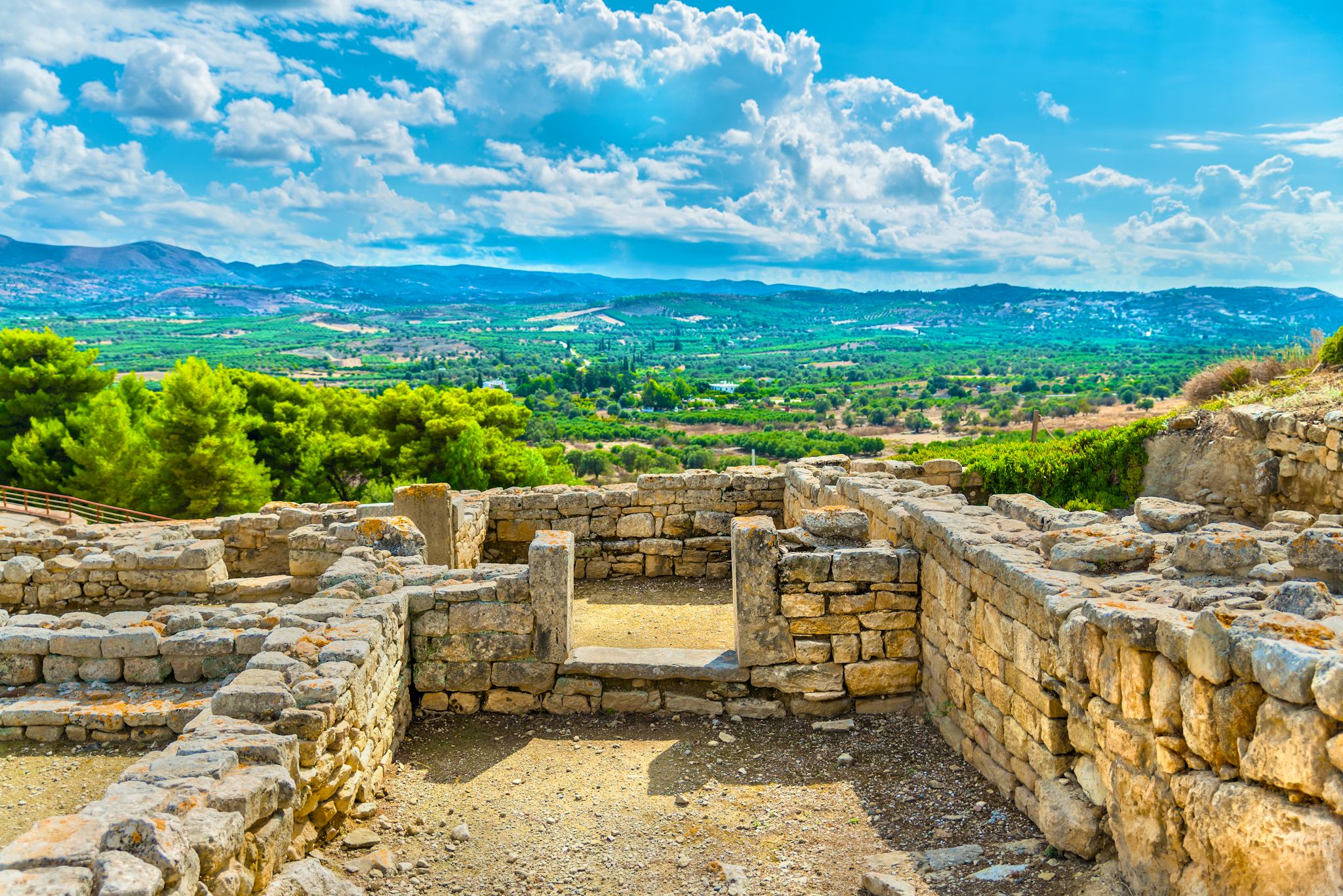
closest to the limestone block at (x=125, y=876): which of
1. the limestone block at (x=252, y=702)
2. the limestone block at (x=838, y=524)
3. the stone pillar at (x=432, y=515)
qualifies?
the limestone block at (x=252, y=702)

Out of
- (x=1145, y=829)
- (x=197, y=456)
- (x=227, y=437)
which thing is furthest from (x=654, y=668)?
(x=227, y=437)

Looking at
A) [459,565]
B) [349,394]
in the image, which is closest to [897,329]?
[349,394]

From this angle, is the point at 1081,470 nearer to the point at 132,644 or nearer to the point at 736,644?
the point at 736,644

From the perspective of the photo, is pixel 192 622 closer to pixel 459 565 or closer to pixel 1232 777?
pixel 459 565

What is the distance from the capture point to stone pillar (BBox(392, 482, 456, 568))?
32.7 ft

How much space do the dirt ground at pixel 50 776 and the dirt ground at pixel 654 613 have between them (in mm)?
3798

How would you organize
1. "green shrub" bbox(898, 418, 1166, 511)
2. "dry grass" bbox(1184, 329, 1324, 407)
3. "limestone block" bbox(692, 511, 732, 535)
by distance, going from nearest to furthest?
"limestone block" bbox(692, 511, 732, 535)
"green shrub" bbox(898, 418, 1166, 511)
"dry grass" bbox(1184, 329, 1324, 407)

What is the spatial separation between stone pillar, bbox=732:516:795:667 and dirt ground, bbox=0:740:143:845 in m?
4.43

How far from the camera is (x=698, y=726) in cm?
741

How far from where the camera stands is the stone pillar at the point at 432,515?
996 centimetres

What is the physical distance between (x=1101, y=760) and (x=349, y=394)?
3294 cm

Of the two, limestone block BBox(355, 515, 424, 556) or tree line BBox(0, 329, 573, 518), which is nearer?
limestone block BBox(355, 515, 424, 556)

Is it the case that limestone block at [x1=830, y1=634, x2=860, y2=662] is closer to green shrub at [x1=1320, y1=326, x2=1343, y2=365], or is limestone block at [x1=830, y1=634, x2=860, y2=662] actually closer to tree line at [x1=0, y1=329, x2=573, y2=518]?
green shrub at [x1=1320, y1=326, x2=1343, y2=365]

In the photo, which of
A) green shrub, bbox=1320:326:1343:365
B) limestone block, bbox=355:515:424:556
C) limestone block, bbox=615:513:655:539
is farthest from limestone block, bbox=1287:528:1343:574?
green shrub, bbox=1320:326:1343:365
